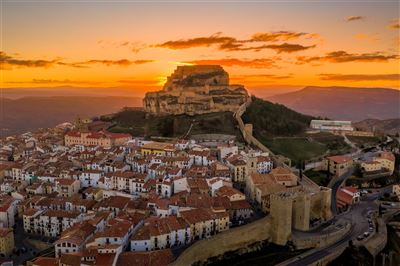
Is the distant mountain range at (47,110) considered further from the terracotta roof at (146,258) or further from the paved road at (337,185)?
the paved road at (337,185)

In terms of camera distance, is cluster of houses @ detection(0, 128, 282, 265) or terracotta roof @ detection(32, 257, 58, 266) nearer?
terracotta roof @ detection(32, 257, 58, 266)

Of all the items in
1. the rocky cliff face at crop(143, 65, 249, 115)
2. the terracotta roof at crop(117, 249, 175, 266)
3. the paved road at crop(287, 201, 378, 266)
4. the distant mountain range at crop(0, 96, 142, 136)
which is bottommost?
the paved road at crop(287, 201, 378, 266)

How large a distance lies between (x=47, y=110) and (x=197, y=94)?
54563 millimetres

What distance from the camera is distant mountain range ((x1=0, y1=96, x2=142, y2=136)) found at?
74.2m

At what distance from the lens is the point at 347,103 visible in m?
152

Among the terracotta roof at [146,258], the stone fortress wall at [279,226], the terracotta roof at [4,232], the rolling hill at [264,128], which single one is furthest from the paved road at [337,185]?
the terracotta roof at [4,232]

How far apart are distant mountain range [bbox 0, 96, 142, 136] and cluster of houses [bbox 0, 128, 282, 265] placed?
118 feet

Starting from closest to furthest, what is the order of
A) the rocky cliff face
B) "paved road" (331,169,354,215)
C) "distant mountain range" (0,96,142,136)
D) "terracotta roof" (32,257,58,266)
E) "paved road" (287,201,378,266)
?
"terracotta roof" (32,257,58,266), "paved road" (287,201,378,266), "paved road" (331,169,354,215), the rocky cliff face, "distant mountain range" (0,96,142,136)

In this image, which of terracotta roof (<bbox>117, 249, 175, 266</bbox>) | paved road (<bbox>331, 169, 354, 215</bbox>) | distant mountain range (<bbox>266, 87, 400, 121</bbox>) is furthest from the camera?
distant mountain range (<bbox>266, 87, 400, 121</bbox>)

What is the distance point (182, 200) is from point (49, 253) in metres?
8.23

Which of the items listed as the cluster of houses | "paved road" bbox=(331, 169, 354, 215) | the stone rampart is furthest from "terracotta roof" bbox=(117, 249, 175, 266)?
"paved road" bbox=(331, 169, 354, 215)

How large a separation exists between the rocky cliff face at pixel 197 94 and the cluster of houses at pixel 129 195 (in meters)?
13.5

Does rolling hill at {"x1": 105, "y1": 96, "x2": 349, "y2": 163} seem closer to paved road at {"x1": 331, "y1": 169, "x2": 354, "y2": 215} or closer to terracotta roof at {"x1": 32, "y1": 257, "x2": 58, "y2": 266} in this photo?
paved road at {"x1": 331, "y1": 169, "x2": 354, "y2": 215}

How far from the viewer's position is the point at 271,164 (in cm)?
3228
